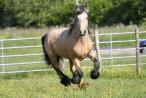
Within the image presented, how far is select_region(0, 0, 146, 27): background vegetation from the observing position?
58281 millimetres

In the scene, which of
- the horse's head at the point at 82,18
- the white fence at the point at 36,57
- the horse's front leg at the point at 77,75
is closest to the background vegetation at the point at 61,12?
the white fence at the point at 36,57

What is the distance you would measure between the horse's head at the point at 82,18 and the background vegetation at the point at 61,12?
41.0 m

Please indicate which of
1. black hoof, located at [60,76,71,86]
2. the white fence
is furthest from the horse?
the white fence

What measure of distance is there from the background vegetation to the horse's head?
41.0 metres

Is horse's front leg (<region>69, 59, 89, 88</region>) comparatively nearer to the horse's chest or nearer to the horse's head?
the horse's chest

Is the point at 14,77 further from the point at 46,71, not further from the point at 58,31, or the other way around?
the point at 58,31

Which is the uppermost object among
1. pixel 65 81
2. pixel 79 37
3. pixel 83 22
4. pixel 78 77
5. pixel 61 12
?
pixel 83 22

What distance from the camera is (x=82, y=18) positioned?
1379cm

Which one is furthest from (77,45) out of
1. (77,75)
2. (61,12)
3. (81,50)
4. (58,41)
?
(61,12)

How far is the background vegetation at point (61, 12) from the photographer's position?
58281 mm

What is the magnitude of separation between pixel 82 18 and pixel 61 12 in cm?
5091

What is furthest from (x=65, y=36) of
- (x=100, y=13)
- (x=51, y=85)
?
(x=100, y=13)

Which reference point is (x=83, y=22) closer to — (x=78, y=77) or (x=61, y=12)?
(x=78, y=77)

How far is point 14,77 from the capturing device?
71.1ft
